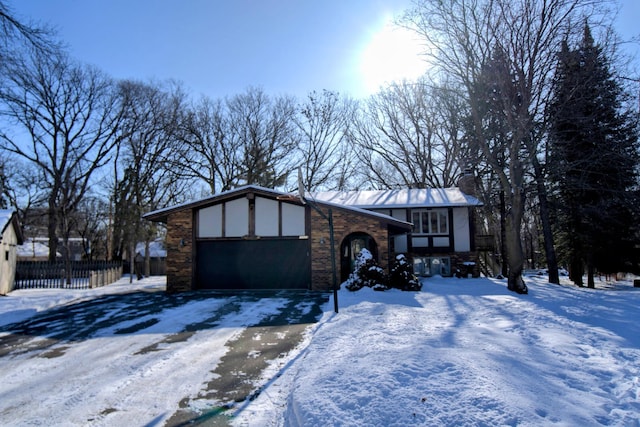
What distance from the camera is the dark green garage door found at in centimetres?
1571

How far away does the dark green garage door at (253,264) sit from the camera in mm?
15711

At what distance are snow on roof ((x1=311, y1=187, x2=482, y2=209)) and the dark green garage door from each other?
17.9 ft

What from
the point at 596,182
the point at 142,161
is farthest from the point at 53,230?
the point at 596,182

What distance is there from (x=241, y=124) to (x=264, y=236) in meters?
17.7

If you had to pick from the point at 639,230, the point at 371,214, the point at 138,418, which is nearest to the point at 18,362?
the point at 138,418

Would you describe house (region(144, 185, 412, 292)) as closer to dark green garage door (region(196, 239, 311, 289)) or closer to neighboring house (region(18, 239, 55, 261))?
dark green garage door (region(196, 239, 311, 289))

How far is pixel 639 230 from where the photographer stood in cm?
1772

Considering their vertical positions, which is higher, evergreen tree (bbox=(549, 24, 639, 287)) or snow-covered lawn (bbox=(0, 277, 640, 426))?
evergreen tree (bbox=(549, 24, 639, 287))

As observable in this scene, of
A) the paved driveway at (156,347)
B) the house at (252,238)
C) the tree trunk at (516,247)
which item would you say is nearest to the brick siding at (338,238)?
the house at (252,238)

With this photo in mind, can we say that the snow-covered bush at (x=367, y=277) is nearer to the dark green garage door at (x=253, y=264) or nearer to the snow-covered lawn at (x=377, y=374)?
the dark green garage door at (x=253, y=264)

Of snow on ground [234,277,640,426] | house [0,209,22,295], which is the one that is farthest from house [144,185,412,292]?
snow on ground [234,277,640,426]

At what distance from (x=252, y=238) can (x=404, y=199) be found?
10249mm

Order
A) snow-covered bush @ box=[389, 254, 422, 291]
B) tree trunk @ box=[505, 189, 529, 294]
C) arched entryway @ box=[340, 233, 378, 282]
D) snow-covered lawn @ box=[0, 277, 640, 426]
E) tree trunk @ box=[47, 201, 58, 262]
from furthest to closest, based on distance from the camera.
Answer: tree trunk @ box=[47, 201, 58, 262], arched entryway @ box=[340, 233, 378, 282], snow-covered bush @ box=[389, 254, 422, 291], tree trunk @ box=[505, 189, 529, 294], snow-covered lawn @ box=[0, 277, 640, 426]

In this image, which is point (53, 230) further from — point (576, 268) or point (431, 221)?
point (576, 268)
